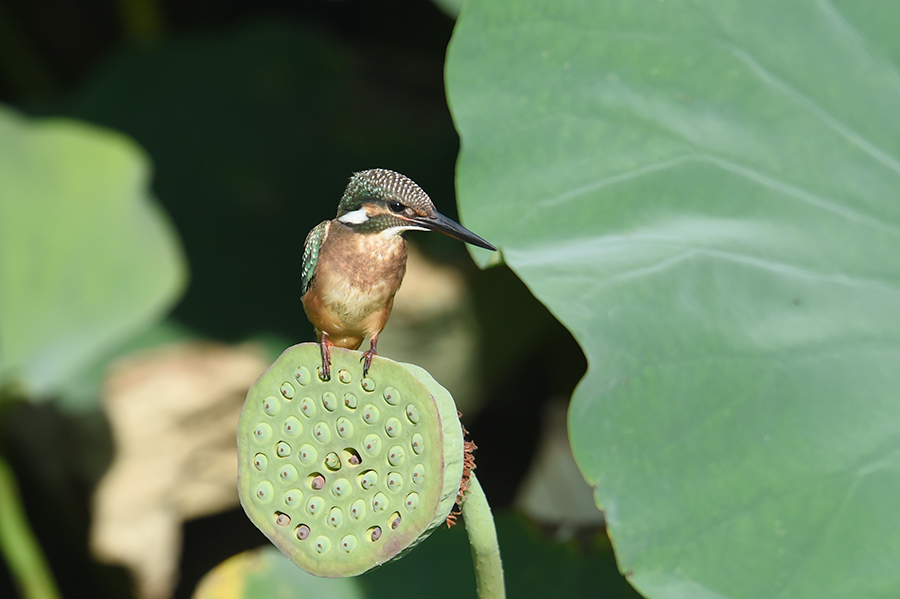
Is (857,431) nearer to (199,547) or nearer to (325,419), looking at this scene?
(325,419)

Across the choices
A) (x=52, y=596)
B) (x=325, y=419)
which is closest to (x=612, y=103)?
(x=325, y=419)

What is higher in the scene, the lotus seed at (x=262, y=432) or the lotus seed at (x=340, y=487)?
the lotus seed at (x=262, y=432)

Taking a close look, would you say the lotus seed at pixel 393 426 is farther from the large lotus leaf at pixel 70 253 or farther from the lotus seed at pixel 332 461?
the large lotus leaf at pixel 70 253

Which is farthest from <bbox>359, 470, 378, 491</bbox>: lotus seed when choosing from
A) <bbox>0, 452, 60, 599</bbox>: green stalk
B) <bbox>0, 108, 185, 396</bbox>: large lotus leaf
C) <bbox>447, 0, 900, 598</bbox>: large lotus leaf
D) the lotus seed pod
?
<bbox>0, 452, 60, 599</bbox>: green stalk

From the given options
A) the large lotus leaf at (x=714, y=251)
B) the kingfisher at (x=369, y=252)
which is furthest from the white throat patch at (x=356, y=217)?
the large lotus leaf at (x=714, y=251)

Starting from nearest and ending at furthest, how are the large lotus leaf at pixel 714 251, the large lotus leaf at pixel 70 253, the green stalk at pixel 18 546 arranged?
the large lotus leaf at pixel 714 251 → the large lotus leaf at pixel 70 253 → the green stalk at pixel 18 546

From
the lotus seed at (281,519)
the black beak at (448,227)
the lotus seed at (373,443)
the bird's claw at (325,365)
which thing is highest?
the black beak at (448,227)
